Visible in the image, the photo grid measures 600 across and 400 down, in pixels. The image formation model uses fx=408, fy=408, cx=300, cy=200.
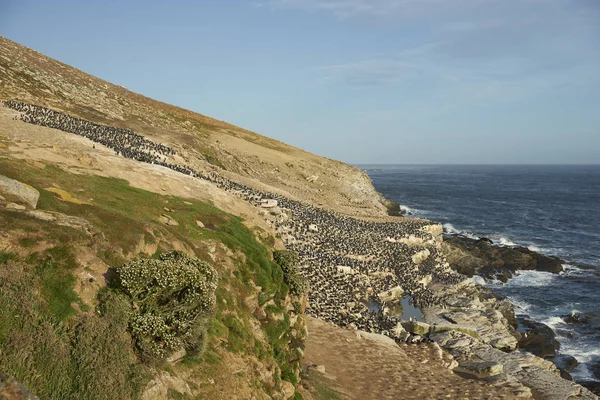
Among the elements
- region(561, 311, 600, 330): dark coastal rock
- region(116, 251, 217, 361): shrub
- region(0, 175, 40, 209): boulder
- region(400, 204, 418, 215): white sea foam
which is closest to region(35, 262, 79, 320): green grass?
region(116, 251, 217, 361): shrub

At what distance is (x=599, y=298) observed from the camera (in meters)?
46.8

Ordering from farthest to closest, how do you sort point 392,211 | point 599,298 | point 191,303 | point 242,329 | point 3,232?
point 392,211 < point 599,298 < point 242,329 < point 191,303 < point 3,232

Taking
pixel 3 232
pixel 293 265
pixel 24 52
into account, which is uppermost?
pixel 24 52

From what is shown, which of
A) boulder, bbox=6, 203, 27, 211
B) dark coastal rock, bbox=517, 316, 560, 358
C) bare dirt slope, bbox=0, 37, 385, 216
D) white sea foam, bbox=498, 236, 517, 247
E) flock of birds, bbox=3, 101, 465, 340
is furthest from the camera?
white sea foam, bbox=498, 236, 517, 247

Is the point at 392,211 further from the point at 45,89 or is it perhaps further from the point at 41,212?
the point at 41,212

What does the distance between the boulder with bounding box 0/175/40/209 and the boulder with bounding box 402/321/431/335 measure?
2733cm

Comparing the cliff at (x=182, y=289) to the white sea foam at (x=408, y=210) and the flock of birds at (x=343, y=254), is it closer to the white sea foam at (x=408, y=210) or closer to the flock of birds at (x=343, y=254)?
the flock of birds at (x=343, y=254)

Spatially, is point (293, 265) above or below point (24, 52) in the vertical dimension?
below

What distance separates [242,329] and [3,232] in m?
9.16

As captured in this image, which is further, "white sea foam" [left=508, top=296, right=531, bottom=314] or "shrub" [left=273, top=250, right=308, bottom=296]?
"white sea foam" [left=508, top=296, right=531, bottom=314]

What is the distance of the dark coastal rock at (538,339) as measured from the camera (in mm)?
34281

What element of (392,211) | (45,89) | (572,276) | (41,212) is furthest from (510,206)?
(41,212)

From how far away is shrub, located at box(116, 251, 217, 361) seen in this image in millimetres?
12586

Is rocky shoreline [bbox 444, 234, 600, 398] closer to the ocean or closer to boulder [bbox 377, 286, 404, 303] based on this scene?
the ocean
